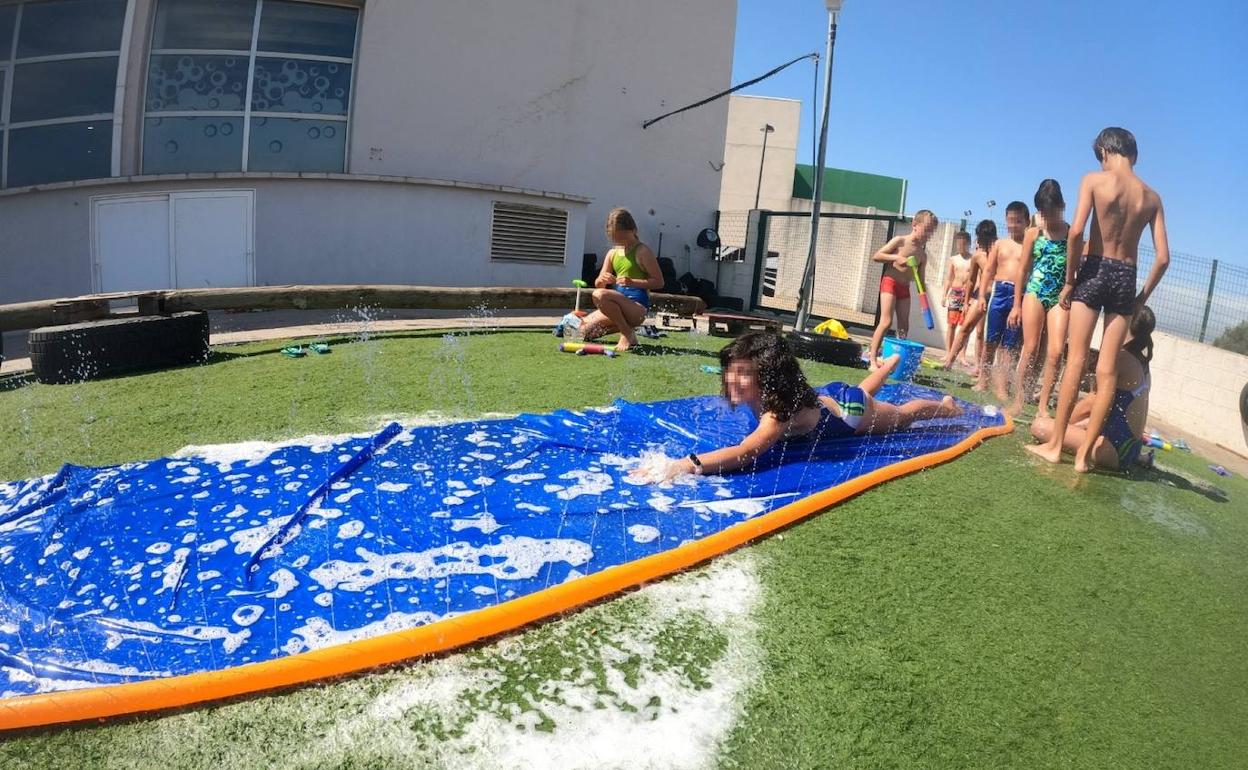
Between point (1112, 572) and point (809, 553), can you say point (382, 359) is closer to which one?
point (809, 553)

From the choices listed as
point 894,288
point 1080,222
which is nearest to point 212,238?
point 894,288

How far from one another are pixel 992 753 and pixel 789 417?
8.17 ft

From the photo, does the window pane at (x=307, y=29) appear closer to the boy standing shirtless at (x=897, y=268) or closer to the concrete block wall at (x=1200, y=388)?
the boy standing shirtless at (x=897, y=268)

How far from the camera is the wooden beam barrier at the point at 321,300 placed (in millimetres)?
7445

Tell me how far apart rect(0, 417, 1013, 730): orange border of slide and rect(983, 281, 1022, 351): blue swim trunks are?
600cm

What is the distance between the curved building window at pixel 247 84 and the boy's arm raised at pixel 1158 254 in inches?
457

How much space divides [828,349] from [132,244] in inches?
397

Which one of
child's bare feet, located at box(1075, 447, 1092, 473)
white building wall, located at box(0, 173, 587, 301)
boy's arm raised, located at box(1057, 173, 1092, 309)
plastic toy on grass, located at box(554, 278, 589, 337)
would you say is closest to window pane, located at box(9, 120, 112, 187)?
white building wall, located at box(0, 173, 587, 301)

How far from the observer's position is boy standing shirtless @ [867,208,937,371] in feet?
28.5

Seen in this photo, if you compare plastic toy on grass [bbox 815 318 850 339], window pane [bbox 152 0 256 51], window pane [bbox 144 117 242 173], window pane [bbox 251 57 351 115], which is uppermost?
window pane [bbox 152 0 256 51]

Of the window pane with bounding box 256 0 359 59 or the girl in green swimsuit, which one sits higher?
the window pane with bounding box 256 0 359 59

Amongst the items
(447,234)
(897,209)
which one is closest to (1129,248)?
(447,234)

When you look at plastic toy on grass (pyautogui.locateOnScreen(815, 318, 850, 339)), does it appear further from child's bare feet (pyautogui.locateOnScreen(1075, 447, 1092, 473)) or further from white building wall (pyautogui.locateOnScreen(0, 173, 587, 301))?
white building wall (pyautogui.locateOnScreen(0, 173, 587, 301))

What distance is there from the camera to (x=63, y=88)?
11.5 meters
